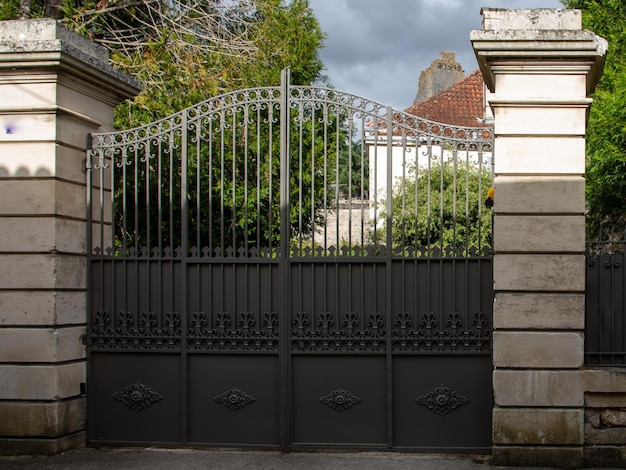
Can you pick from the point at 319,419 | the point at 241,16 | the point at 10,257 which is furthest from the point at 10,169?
the point at 241,16

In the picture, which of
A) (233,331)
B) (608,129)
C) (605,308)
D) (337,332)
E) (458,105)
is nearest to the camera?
(605,308)

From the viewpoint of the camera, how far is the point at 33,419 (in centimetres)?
698

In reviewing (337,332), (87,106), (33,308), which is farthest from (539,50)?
(33,308)

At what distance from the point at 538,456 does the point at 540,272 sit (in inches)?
Result: 58.6

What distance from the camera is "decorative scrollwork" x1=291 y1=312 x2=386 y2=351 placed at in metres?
6.93

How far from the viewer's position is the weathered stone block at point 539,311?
6.48 metres

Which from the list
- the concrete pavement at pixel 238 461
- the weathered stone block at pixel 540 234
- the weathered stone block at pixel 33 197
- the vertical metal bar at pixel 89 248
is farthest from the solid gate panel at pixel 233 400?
the weathered stone block at pixel 540 234

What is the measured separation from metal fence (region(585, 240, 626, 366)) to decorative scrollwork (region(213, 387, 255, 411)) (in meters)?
2.93

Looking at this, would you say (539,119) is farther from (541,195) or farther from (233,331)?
(233,331)

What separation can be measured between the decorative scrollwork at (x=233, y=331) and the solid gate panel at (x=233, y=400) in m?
0.10

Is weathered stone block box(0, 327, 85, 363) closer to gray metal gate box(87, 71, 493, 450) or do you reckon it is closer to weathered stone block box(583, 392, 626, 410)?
gray metal gate box(87, 71, 493, 450)

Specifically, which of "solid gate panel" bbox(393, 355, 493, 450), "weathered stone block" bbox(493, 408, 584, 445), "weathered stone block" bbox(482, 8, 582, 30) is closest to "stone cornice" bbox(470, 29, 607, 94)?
"weathered stone block" bbox(482, 8, 582, 30)

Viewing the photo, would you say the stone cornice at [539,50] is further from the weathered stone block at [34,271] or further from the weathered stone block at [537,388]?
the weathered stone block at [34,271]

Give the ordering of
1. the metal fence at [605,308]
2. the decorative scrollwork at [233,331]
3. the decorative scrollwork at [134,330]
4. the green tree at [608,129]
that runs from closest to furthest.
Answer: the metal fence at [605,308] < the decorative scrollwork at [233,331] < the decorative scrollwork at [134,330] < the green tree at [608,129]
